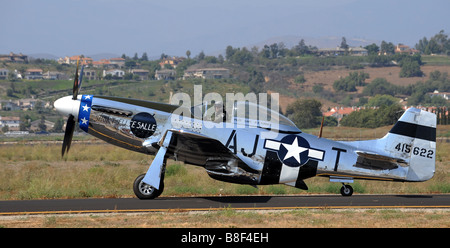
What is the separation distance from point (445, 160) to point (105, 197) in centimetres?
2176

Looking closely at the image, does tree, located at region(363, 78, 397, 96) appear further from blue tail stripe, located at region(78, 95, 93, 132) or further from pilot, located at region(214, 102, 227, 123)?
blue tail stripe, located at region(78, 95, 93, 132)

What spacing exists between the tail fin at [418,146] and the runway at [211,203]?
75cm

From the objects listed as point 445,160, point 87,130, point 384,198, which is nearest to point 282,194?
point 384,198

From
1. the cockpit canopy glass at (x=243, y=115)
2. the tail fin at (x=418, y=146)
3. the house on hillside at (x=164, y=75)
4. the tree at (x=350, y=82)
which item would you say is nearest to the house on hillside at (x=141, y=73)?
the house on hillside at (x=164, y=75)

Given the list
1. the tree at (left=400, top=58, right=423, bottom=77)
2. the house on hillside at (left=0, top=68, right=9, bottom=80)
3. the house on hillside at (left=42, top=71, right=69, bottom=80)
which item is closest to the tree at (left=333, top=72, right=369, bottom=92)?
the tree at (left=400, top=58, right=423, bottom=77)

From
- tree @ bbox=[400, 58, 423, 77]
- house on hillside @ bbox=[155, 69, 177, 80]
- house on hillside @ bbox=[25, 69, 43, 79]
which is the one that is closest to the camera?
house on hillside @ bbox=[25, 69, 43, 79]

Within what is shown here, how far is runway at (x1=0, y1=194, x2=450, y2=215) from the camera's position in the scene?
42.1 ft

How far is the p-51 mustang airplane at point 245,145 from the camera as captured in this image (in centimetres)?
1368

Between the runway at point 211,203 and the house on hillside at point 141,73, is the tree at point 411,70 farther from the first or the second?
the runway at point 211,203

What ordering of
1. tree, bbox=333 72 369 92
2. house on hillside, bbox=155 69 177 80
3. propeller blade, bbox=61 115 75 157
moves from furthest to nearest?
1. house on hillside, bbox=155 69 177 80
2. tree, bbox=333 72 369 92
3. propeller blade, bbox=61 115 75 157

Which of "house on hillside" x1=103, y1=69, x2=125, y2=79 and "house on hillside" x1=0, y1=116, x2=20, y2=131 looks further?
"house on hillside" x1=103, y1=69, x2=125, y2=79

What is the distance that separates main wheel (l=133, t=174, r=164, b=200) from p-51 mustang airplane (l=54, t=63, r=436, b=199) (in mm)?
24

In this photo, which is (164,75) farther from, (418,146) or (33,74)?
(418,146)

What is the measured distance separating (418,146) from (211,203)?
521 centimetres
